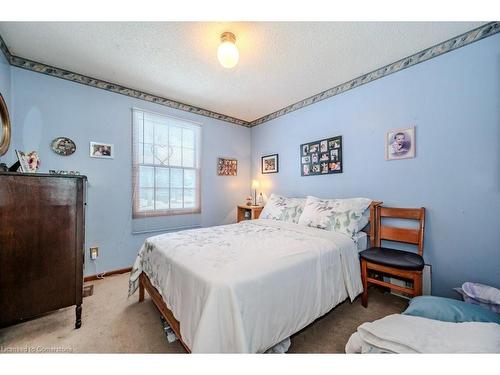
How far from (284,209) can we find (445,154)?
5.56 ft

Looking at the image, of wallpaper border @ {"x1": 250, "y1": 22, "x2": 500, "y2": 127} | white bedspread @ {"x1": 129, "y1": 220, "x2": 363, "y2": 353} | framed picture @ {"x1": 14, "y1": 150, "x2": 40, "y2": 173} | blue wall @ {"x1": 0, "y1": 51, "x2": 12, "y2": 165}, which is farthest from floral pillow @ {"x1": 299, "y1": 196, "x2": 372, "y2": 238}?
blue wall @ {"x1": 0, "y1": 51, "x2": 12, "y2": 165}

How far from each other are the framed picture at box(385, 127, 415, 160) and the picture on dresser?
0.54 m

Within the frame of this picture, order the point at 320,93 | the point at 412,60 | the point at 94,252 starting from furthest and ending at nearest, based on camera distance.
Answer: the point at 320,93, the point at 94,252, the point at 412,60

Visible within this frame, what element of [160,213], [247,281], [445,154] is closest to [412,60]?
[445,154]

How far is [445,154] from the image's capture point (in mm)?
1791

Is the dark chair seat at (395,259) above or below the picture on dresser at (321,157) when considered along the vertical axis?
below

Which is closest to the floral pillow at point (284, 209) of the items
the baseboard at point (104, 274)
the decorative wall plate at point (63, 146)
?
the baseboard at point (104, 274)

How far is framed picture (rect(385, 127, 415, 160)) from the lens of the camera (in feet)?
6.49

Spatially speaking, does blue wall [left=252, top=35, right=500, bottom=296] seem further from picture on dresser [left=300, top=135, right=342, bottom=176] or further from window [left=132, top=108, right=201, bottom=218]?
window [left=132, top=108, right=201, bottom=218]

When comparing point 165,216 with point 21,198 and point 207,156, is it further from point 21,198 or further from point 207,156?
point 21,198

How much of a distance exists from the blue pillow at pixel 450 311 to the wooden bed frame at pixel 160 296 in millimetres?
799

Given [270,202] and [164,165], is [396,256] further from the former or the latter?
[164,165]

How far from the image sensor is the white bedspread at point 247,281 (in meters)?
0.98

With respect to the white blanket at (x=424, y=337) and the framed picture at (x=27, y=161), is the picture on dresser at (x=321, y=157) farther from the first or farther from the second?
the framed picture at (x=27, y=161)
